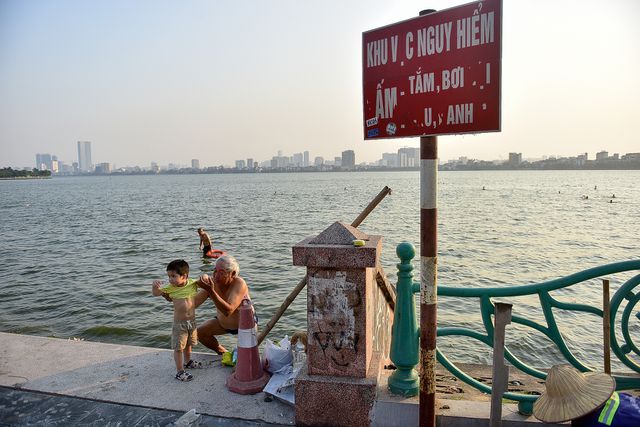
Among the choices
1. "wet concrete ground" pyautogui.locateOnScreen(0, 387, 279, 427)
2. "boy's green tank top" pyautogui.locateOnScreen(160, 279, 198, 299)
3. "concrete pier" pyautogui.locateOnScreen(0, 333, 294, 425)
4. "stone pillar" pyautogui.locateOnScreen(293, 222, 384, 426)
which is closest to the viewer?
"stone pillar" pyautogui.locateOnScreen(293, 222, 384, 426)

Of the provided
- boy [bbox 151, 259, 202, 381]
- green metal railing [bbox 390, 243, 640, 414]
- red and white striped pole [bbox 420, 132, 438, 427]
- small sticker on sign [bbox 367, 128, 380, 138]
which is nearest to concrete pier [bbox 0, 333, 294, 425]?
boy [bbox 151, 259, 202, 381]

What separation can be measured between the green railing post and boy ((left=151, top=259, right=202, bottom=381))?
7.49 ft

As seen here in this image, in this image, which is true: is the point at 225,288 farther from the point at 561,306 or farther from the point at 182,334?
the point at 561,306

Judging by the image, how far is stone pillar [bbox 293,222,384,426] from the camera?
3770 mm

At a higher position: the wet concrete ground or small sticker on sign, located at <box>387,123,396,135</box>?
small sticker on sign, located at <box>387,123,396,135</box>

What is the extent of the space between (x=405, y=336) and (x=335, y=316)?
0.59 m

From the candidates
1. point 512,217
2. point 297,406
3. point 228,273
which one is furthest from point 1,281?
point 512,217

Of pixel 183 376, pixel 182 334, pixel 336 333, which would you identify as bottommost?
pixel 183 376

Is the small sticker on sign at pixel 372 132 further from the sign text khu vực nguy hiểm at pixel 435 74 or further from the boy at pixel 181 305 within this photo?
the boy at pixel 181 305

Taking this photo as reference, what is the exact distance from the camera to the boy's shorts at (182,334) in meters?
4.98

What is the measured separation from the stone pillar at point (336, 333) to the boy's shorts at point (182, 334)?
161cm

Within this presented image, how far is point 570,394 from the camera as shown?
3.01 metres

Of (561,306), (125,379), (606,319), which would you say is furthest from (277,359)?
(606,319)

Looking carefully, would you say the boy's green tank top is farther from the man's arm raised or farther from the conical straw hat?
the conical straw hat
